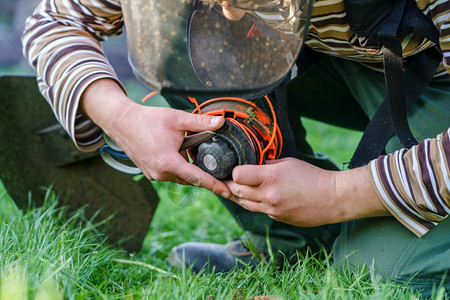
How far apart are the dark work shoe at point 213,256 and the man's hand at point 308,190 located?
486mm

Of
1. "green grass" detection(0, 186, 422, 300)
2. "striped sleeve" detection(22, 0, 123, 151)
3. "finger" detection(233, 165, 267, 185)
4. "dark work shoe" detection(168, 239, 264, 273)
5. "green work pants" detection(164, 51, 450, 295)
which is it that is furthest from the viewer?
"dark work shoe" detection(168, 239, 264, 273)

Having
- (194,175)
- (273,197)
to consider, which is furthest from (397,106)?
(194,175)

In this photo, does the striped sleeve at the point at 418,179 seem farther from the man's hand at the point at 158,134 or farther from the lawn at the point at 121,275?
the man's hand at the point at 158,134

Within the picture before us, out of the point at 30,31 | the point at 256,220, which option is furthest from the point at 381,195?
the point at 30,31

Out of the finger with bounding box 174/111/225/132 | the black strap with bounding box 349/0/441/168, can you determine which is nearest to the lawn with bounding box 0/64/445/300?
the black strap with bounding box 349/0/441/168

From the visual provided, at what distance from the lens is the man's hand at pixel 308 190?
133cm

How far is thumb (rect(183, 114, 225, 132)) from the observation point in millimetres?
1330

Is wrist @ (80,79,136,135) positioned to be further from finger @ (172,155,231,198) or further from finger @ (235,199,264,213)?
finger @ (235,199,264,213)

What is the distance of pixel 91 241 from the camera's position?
68.7 inches

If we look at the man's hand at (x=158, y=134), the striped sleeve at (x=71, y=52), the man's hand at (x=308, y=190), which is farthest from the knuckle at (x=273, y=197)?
the striped sleeve at (x=71, y=52)

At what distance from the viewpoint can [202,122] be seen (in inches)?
53.1

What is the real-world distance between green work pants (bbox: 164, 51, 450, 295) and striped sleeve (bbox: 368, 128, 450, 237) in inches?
4.7

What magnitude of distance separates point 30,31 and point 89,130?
1.09 feet

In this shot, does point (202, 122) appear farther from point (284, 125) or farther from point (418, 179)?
point (418, 179)
